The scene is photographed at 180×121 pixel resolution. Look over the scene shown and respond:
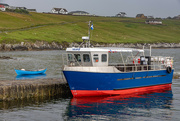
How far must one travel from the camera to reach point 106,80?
30438 millimetres

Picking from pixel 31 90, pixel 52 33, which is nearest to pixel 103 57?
pixel 31 90

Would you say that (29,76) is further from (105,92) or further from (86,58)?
(105,92)

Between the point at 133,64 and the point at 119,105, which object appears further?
the point at 133,64

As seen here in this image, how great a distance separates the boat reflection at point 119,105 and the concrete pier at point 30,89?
9.12ft

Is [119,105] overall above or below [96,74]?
below

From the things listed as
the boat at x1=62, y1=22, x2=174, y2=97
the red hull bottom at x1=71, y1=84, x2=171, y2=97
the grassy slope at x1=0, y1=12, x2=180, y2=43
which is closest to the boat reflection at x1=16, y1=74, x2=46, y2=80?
the boat at x1=62, y1=22, x2=174, y2=97

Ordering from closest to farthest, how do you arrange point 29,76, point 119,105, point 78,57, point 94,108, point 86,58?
1. point 94,108
2. point 119,105
3. point 86,58
4. point 78,57
5. point 29,76

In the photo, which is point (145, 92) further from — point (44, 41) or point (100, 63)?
point (44, 41)

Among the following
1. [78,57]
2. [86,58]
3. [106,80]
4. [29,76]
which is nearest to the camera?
[106,80]

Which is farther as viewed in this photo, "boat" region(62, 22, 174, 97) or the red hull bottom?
the red hull bottom

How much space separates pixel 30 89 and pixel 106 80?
8427 millimetres

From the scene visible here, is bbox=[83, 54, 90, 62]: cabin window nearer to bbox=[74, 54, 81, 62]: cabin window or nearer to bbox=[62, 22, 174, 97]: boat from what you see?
bbox=[62, 22, 174, 97]: boat

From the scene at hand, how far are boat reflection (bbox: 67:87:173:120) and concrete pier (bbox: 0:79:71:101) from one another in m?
2.78

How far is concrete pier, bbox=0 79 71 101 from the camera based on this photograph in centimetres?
2867
